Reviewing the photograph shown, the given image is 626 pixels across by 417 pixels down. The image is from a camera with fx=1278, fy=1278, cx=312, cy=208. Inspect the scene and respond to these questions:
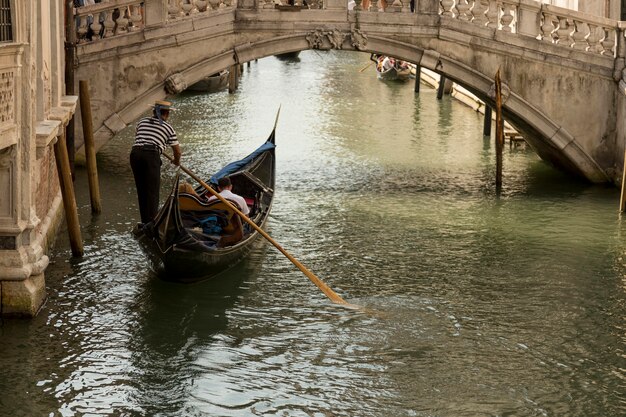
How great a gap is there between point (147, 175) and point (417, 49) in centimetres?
346

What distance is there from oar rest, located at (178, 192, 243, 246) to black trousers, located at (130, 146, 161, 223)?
300 mm

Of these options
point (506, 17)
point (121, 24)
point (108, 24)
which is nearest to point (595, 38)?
point (506, 17)

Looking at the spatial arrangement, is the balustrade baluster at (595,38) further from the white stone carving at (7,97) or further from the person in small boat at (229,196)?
the white stone carving at (7,97)

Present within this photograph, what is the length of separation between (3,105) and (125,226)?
3.13m

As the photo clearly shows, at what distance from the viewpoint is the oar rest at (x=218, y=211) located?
8.20 m

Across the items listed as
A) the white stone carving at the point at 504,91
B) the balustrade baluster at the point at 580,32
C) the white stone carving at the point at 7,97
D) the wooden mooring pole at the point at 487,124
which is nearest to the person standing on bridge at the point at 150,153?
the white stone carving at the point at 7,97

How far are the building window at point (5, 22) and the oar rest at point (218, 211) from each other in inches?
82.1

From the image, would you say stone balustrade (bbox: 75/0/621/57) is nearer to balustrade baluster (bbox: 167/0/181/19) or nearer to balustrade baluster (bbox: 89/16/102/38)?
balustrade baluster (bbox: 167/0/181/19)

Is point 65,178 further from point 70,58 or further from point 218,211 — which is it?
point 70,58

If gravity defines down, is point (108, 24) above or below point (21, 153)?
above

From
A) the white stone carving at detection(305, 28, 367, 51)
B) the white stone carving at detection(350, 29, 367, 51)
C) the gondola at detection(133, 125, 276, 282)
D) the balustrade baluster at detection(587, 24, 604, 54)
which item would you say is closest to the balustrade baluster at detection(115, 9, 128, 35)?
the white stone carving at detection(305, 28, 367, 51)

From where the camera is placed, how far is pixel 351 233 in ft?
31.0

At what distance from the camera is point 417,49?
1112 centimetres

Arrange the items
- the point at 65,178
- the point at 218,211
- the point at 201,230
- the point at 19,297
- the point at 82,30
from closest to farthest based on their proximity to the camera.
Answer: the point at 19,297
the point at 65,178
the point at 201,230
the point at 218,211
the point at 82,30
